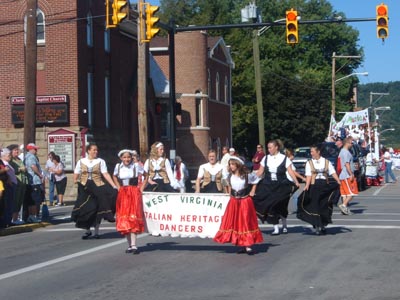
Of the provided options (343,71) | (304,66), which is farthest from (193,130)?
(343,71)

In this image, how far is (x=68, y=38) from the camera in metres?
32.4

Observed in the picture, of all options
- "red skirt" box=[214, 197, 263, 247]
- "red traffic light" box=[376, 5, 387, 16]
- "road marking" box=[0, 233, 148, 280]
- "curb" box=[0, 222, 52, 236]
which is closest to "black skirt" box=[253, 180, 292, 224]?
"red skirt" box=[214, 197, 263, 247]

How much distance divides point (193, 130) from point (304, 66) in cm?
2766

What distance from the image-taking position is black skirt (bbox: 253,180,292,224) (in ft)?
48.7

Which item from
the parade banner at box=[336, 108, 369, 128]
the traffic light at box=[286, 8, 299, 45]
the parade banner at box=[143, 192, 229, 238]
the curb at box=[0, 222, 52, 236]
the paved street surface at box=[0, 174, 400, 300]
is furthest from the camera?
the parade banner at box=[336, 108, 369, 128]

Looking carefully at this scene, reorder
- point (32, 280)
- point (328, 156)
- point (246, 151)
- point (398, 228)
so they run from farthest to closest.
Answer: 1. point (246, 151)
2. point (328, 156)
3. point (398, 228)
4. point (32, 280)

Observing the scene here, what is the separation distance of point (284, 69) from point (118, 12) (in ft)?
177

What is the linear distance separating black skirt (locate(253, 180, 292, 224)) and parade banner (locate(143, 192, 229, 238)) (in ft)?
6.97

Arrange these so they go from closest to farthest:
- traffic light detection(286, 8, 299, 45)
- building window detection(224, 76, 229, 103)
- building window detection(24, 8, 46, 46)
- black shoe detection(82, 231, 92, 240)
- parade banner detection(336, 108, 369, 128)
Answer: black shoe detection(82, 231, 92, 240), traffic light detection(286, 8, 299, 45), building window detection(24, 8, 46, 46), parade banner detection(336, 108, 369, 128), building window detection(224, 76, 229, 103)

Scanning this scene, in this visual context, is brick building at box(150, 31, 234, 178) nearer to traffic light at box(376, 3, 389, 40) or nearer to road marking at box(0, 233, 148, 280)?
traffic light at box(376, 3, 389, 40)

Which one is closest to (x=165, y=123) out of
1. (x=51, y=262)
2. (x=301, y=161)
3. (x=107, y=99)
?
(x=107, y=99)

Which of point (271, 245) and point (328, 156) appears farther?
point (328, 156)

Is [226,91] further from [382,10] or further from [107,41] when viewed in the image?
[382,10]

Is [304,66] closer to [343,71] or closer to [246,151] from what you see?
[343,71]
